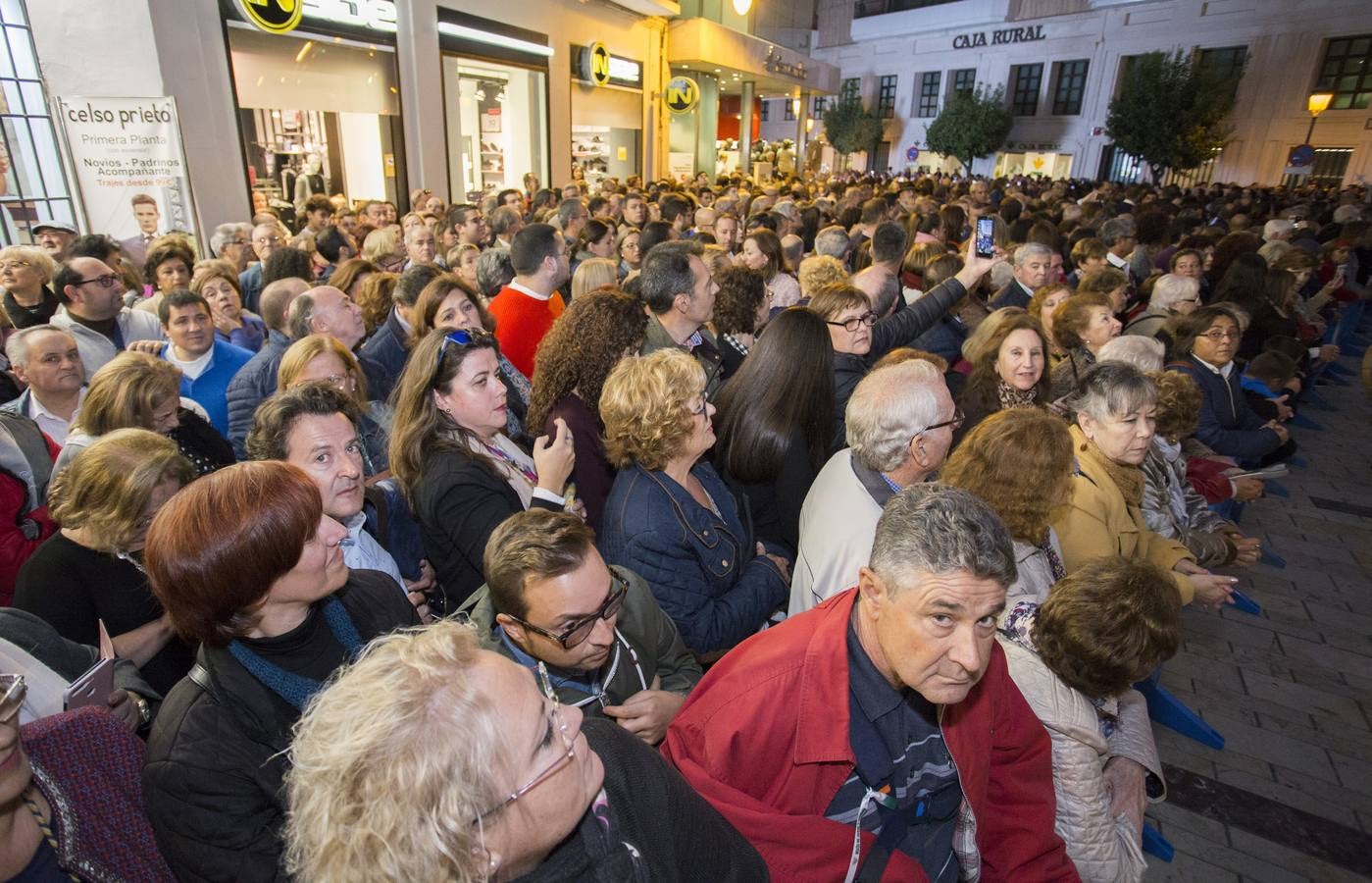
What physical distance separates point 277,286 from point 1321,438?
10467 mm

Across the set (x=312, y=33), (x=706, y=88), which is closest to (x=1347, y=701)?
(x=312, y=33)

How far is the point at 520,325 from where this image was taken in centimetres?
469

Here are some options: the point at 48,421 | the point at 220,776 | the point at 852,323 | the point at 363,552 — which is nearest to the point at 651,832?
the point at 220,776

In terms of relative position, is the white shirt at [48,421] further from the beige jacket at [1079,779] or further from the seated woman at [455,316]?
the beige jacket at [1079,779]

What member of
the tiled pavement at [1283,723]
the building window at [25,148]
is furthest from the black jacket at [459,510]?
the building window at [25,148]

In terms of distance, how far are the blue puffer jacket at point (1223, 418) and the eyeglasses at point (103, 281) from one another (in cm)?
694

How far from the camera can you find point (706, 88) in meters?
22.5

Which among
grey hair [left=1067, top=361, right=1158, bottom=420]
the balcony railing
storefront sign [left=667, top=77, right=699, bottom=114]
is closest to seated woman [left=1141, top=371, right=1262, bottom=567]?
grey hair [left=1067, top=361, right=1158, bottom=420]

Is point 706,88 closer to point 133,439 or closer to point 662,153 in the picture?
point 662,153

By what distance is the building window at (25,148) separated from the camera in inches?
280

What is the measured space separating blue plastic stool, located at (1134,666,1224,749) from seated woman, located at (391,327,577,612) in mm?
→ 3336

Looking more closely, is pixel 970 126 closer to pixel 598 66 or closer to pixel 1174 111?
pixel 1174 111

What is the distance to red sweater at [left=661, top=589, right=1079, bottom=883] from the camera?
5.36 feet

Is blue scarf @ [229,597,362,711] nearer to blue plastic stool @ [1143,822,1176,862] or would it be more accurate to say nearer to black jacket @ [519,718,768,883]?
black jacket @ [519,718,768,883]
